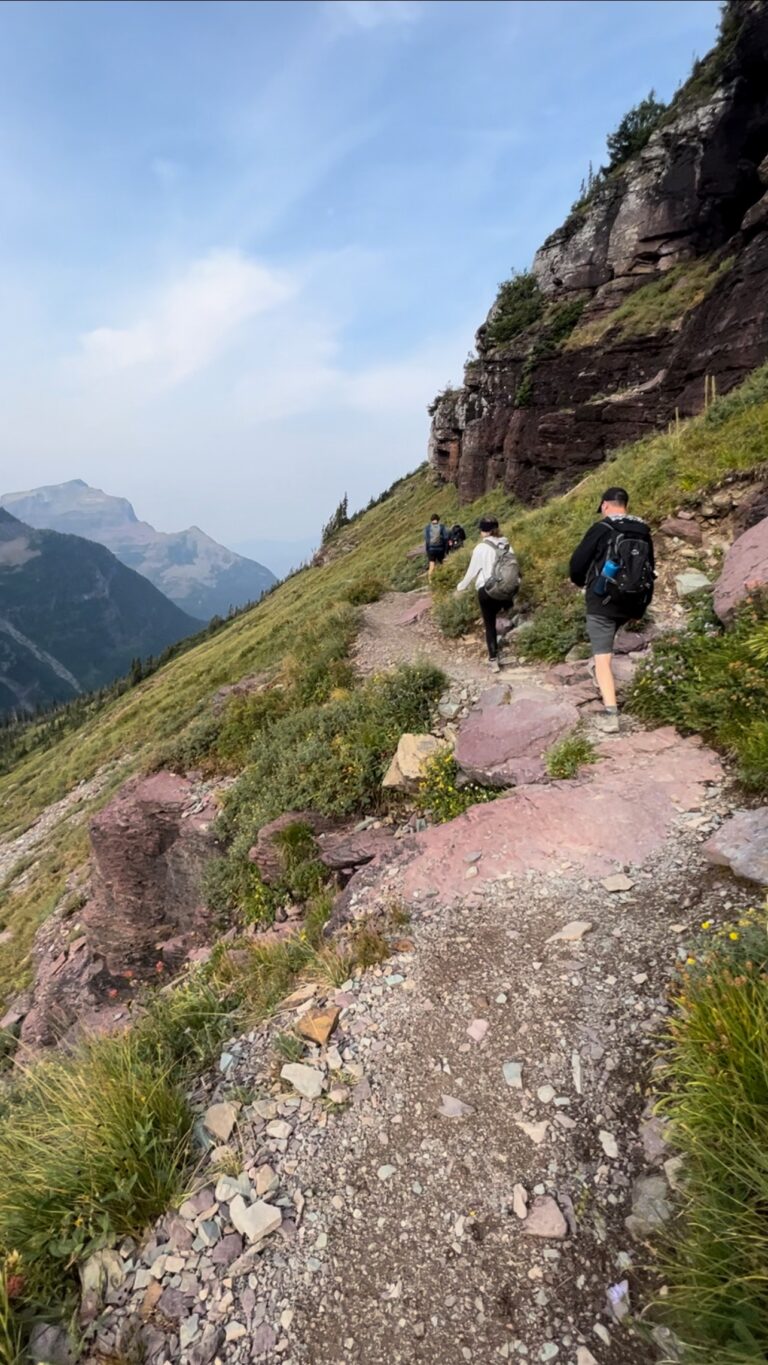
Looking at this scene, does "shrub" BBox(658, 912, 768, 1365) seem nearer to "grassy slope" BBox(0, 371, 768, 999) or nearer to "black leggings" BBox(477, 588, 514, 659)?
"black leggings" BBox(477, 588, 514, 659)

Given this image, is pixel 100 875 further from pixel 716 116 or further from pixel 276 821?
pixel 716 116

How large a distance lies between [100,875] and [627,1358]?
44.2ft

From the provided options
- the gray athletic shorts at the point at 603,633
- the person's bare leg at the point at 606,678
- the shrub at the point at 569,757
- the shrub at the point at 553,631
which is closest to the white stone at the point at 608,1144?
the shrub at the point at 569,757

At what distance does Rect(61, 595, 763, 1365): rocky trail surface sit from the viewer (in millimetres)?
2799

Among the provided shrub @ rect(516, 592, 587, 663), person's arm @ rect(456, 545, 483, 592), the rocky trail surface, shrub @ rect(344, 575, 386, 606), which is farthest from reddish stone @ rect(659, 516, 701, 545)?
shrub @ rect(344, 575, 386, 606)

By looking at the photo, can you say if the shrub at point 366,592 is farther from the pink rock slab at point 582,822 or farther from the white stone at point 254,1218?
the white stone at point 254,1218

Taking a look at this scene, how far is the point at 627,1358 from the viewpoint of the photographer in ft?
8.13

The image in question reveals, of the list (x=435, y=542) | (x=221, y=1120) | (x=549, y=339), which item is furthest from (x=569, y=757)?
(x=549, y=339)

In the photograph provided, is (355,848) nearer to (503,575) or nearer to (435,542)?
(503,575)

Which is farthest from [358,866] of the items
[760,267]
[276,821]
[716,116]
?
[716,116]

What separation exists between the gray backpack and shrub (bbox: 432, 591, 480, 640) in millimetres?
2601

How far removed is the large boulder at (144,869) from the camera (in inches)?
469

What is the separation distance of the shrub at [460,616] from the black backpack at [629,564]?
538 cm

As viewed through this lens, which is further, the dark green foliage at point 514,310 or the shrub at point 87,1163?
the dark green foliage at point 514,310
